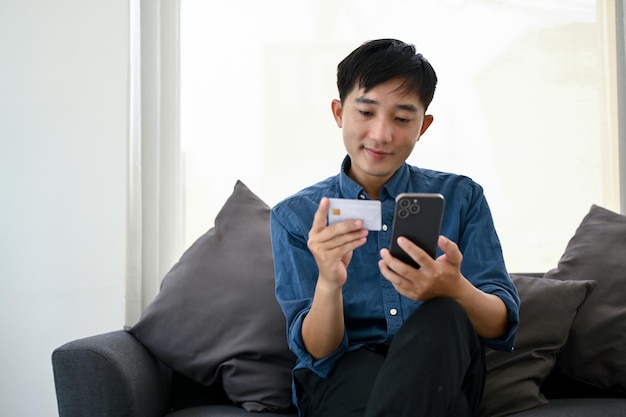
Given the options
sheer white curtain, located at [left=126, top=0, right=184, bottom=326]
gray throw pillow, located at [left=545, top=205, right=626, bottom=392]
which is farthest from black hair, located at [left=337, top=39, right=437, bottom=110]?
sheer white curtain, located at [left=126, top=0, right=184, bottom=326]

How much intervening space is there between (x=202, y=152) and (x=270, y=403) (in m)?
1.05

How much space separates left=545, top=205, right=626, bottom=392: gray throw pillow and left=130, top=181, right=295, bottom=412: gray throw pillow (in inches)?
Result: 32.9

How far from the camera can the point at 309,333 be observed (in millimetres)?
1576

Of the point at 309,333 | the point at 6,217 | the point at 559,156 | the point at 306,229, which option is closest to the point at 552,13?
the point at 559,156

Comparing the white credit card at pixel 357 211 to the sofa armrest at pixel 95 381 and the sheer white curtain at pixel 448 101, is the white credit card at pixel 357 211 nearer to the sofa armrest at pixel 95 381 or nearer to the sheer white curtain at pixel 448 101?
the sofa armrest at pixel 95 381

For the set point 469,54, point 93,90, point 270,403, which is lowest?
point 270,403

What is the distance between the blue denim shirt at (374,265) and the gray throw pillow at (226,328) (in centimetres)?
29

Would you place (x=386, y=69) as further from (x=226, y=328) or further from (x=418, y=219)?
(x=226, y=328)

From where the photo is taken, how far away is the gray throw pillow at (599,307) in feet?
6.85

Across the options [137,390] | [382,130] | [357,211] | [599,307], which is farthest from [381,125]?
[599,307]

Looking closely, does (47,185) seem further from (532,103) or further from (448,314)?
(532,103)

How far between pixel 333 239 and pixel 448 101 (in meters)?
1.44

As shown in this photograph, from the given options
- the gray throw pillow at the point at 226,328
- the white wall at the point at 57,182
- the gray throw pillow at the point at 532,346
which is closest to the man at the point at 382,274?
the gray throw pillow at the point at 226,328

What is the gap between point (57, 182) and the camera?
2.35 meters
